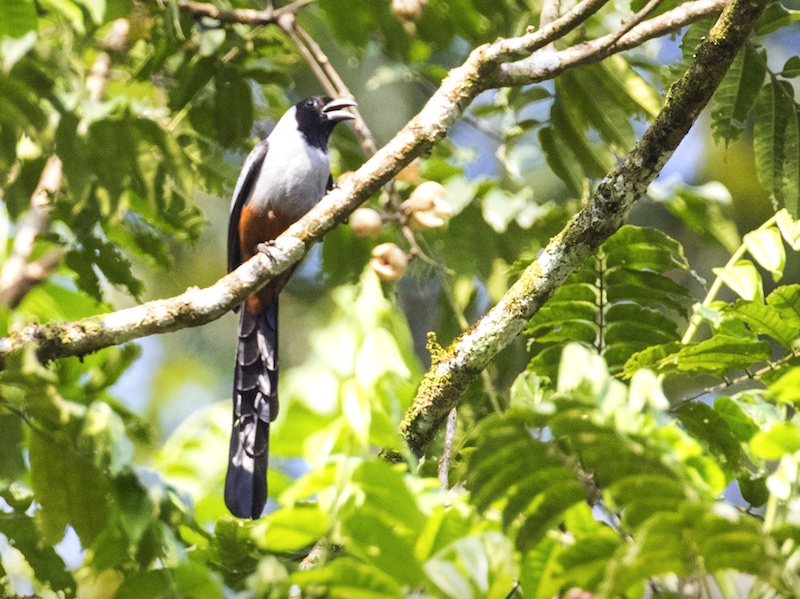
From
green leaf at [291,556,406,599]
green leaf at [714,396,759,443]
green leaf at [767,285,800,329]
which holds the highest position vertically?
green leaf at [291,556,406,599]

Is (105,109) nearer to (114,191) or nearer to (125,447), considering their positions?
(114,191)

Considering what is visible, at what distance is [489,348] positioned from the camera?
2.74 m

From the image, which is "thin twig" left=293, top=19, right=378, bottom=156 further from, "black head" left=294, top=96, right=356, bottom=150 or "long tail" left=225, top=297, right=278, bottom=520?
"long tail" left=225, top=297, right=278, bottom=520

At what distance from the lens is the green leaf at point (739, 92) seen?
2.97 meters

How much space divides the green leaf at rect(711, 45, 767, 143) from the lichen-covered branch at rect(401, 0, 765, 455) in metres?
0.42

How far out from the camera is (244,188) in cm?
498

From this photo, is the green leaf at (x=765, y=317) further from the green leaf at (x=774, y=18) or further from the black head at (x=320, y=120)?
the black head at (x=320, y=120)

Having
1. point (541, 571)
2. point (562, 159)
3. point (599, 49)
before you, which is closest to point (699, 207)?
point (562, 159)

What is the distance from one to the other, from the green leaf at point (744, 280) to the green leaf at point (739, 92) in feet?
1.81

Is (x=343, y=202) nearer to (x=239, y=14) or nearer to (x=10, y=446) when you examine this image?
(x=10, y=446)

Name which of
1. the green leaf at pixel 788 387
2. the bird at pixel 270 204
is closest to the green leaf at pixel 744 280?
the green leaf at pixel 788 387

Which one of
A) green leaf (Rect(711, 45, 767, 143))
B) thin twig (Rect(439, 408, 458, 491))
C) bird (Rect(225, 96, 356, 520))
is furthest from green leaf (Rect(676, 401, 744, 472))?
bird (Rect(225, 96, 356, 520))

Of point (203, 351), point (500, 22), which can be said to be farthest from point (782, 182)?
point (203, 351)

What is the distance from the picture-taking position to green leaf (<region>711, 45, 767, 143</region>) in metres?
2.97
